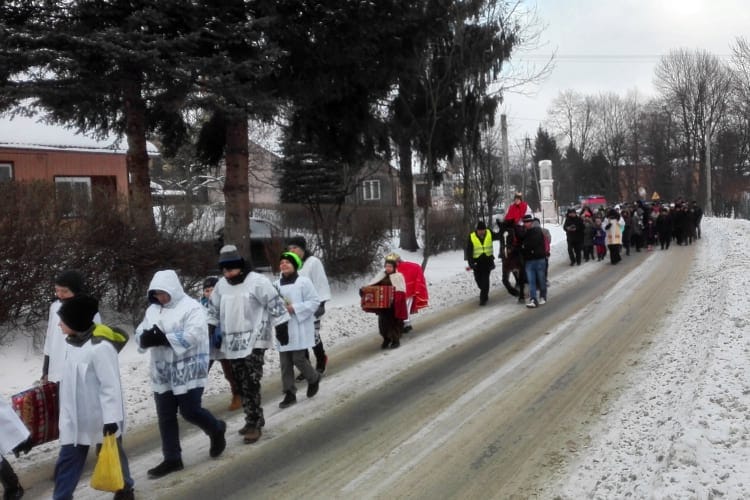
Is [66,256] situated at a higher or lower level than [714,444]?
higher

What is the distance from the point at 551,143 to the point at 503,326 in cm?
9550

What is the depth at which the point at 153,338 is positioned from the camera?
18.0 ft

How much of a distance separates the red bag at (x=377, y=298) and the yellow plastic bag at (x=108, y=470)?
6.28m

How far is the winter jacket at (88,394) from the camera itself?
16.0 ft

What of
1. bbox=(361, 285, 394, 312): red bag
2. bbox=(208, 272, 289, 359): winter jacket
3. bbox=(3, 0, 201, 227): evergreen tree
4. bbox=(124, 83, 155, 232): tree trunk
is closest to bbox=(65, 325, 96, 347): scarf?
bbox=(208, 272, 289, 359): winter jacket

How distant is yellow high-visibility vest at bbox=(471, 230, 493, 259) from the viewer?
14.9 m

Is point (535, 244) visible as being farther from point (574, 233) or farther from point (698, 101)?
point (698, 101)

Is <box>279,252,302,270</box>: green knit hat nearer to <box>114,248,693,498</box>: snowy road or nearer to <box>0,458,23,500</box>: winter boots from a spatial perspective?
<box>114,248,693,498</box>: snowy road

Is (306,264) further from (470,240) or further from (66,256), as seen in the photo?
(470,240)

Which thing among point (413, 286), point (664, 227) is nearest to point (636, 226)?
point (664, 227)

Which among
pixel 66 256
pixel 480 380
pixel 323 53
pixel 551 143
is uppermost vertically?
pixel 551 143

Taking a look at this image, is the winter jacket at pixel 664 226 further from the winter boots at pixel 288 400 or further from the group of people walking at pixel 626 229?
the winter boots at pixel 288 400

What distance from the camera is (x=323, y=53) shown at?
44.2 feet

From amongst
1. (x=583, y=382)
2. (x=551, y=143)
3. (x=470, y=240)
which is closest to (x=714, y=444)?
(x=583, y=382)
